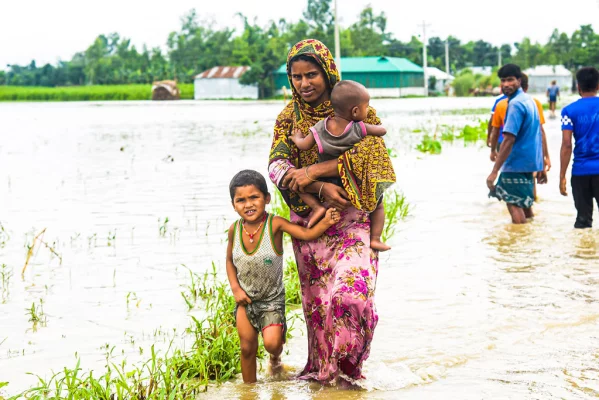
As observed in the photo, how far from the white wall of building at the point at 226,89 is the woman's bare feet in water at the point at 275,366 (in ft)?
232

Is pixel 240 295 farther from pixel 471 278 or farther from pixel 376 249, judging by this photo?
pixel 471 278

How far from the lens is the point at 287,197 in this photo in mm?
4055

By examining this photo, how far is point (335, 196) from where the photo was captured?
381 centimetres

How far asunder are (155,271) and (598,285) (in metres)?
3.45

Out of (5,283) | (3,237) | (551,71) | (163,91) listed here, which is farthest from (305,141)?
(551,71)

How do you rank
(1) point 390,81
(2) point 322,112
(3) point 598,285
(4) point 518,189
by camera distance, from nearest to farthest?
(2) point 322,112 < (3) point 598,285 < (4) point 518,189 < (1) point 390,81

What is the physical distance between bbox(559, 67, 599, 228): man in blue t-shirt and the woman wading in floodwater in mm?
3666

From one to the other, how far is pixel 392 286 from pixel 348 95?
289 cm

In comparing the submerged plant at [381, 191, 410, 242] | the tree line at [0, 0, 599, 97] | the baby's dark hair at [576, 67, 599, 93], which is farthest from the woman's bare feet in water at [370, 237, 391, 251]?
the tree line at [0, 0, 599, 97]

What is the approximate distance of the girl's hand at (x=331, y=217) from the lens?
12.4 feet

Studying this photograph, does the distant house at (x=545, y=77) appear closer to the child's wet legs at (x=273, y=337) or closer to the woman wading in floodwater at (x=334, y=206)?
the woman wading in floodwater at (x=334, y=206)

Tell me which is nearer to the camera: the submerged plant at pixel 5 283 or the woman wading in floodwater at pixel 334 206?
the woman wading in floodwater at pixel 334 206

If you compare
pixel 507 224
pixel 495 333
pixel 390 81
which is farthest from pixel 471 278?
pixel 390 81

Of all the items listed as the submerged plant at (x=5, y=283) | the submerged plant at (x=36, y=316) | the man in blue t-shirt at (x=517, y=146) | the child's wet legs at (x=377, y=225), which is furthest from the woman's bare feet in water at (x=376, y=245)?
the man in blue t-shirt at (x=517, y=146)
